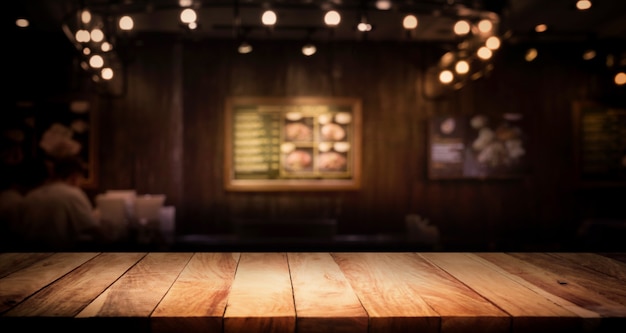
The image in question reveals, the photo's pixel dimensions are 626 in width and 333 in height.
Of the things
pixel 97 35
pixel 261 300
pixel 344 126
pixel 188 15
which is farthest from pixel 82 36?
pixel 261 300

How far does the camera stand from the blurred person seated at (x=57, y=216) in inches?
143

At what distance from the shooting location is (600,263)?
1972 mm

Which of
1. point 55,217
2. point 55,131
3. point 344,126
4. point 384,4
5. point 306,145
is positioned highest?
point 384,4

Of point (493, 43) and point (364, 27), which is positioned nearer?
point (364, 27)

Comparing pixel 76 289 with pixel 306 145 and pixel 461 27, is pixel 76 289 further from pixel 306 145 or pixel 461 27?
pixel 306 145

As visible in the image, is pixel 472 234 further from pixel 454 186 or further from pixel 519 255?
pixel 519 255

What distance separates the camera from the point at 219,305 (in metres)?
1.37

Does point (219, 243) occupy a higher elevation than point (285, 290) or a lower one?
lower

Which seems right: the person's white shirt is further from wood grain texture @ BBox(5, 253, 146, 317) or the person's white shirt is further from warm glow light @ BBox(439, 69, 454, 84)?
warm glow light @ BBox(439, 69, 454, 84)

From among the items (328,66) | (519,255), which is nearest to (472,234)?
(328,66)

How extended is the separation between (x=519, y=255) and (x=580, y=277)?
0.39 metres

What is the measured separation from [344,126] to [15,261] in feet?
13.0

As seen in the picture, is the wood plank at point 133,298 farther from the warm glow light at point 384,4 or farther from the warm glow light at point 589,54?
the warm glow light at point 589,54

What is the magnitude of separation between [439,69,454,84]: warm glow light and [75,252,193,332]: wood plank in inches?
146
